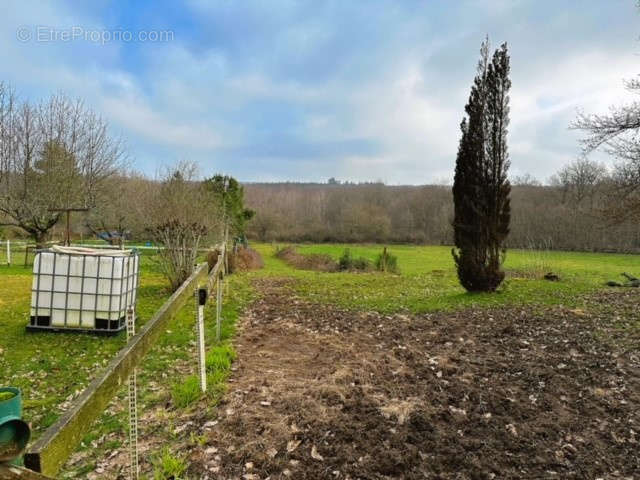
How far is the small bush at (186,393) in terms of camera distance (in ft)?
13.1

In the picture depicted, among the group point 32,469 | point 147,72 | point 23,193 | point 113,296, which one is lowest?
point 113,296

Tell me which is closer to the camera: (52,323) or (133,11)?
(52,323)

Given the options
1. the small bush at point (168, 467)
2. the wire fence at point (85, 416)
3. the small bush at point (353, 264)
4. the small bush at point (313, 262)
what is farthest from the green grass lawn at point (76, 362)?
the small bush at point (313, 262)

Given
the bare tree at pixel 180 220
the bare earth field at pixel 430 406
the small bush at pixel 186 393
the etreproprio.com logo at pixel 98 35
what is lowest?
the small bush at pixel 186 393

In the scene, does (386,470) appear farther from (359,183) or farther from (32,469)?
(359,183)

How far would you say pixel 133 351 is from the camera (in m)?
2.11

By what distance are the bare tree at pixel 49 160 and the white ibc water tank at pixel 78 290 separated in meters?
9.29

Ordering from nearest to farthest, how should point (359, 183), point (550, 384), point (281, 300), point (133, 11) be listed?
point (550, 384) < point (133, 11) < point (281, 300) < point (359, 183)

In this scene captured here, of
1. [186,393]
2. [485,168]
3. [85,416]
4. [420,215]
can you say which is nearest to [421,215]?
[420,215]

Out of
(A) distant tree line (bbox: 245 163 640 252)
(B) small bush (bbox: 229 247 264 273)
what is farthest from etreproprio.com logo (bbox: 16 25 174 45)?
(A) distant tree line (bbox: 245 163 640 252)

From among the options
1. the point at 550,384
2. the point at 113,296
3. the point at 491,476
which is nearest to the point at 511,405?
the point at 550,384

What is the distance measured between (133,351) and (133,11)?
874cm

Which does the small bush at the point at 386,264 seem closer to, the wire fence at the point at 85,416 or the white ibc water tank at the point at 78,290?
the white ibc water tank at the point at 78,290

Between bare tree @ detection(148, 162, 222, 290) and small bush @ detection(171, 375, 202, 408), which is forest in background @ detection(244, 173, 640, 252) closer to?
bare tree @ detection(148, 162, 222, 290)
